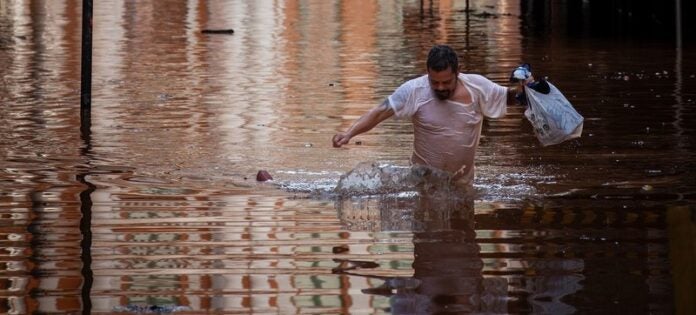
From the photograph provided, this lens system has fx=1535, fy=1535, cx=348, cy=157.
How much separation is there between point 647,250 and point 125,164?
580cm

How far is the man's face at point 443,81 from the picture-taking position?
9.85 m

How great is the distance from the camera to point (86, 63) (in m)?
16.8

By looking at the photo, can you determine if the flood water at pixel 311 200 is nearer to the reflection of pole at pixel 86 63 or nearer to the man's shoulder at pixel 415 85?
the reflection of pole at pixel 86 63

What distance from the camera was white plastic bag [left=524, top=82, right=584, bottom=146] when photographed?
1031cm

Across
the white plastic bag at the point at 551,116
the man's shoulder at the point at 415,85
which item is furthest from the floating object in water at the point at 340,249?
the white plastic bag at the point at 551,116

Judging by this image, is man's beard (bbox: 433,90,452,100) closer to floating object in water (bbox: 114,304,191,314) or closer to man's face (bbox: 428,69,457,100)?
man's face (bbox: 428,69,457,100)

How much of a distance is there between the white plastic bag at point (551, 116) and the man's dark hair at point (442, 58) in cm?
70

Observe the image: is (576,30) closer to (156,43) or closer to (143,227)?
(156,43)

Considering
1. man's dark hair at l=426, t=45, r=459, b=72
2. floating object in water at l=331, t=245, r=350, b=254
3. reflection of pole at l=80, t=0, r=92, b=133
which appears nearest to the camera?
floating object in water at l=331, t=245, r=350, b=254

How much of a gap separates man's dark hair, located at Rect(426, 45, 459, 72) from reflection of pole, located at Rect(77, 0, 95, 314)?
7.98 ft

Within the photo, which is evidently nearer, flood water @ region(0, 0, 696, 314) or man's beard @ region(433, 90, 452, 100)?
flood water @ region(0, 0, 696, 314)

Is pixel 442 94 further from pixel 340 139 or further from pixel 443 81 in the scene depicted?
pixel 340 139

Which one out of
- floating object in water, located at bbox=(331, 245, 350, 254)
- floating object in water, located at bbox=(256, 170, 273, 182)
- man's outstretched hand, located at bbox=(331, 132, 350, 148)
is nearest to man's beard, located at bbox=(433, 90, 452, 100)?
man's outstretched hand, located at bbox=(331, 132, 350, 148)

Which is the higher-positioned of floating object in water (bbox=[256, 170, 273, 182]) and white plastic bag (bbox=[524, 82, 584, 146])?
white plastic bag (bbox=[524, 82, 584, 146])
